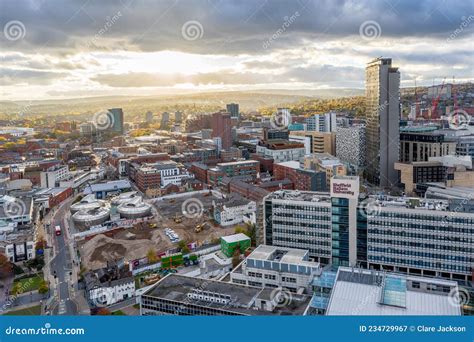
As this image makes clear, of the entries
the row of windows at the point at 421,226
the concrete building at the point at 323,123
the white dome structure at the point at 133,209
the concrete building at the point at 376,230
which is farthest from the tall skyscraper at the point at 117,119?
the row of windows at the point at 421,226

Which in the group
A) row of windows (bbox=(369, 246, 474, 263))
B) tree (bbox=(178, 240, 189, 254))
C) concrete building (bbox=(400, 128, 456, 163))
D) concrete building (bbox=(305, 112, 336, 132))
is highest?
concrete building (bbox=(305, 112, 336, 132))

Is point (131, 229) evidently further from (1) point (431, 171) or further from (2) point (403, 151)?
(2) point (403, 151)

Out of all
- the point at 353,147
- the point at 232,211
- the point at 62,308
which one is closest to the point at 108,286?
the point at 62,308

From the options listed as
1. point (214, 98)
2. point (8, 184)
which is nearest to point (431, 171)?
point (8, 184)

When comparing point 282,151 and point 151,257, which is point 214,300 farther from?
point 282,151

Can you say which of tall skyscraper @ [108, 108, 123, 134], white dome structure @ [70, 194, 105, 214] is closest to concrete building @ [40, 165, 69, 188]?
white dome structure @ [70, 194, 105, 214]

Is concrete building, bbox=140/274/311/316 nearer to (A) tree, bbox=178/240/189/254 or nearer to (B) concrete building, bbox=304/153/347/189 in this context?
(A) tree, bbox=178/240/189/254
